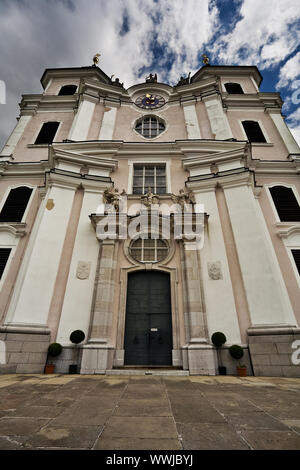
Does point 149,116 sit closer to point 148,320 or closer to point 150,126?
point 150,126

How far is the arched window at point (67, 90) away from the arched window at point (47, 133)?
5.57 meters

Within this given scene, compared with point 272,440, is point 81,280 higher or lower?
higher

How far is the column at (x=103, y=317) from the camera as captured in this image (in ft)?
25.7

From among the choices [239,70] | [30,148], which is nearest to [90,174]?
[30,148]

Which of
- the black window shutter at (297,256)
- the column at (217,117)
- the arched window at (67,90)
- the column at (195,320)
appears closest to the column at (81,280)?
the column at (195,320)

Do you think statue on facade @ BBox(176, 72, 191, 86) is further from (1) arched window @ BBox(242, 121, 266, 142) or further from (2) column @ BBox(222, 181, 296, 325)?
(2) column @ BBox(222, 181, 296, 325)

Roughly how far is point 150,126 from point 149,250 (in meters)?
11.1

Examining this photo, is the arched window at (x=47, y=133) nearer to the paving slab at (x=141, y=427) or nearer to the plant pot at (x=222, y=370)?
the plant pot at (x=222, y=370)

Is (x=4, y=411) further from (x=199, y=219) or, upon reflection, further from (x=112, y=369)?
(x=199, y=219)

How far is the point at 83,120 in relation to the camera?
1609 centimetres

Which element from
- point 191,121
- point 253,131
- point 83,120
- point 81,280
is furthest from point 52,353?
point 253,131

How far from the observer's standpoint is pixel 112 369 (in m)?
7.99

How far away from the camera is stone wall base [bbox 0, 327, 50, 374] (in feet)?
24.8

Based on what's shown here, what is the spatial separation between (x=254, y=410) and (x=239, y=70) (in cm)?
2721
